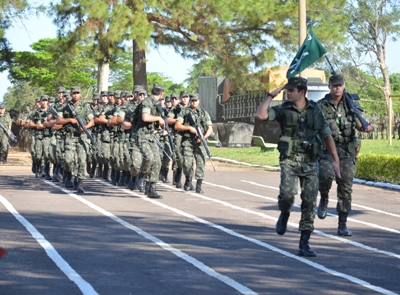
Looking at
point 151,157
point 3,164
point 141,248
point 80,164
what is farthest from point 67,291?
point 3,164

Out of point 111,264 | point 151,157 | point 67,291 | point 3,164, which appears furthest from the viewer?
point 3,164

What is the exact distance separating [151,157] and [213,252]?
646 centimetres

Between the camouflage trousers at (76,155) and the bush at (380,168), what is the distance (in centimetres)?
671

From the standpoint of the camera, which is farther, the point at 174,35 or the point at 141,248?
the point at 174,35

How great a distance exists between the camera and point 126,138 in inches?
770

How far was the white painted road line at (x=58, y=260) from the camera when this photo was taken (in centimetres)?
754

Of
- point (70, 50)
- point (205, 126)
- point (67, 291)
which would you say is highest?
point (70, 50)

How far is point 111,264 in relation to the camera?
8727 millimetres

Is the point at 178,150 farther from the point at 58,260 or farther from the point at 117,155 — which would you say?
the point at 58,260

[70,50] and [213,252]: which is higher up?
[70,50]

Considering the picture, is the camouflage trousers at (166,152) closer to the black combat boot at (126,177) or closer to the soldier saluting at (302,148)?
the black combat boot at (126,177)

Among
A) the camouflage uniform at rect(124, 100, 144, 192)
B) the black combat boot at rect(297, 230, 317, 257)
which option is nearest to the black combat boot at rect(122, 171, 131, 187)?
the camouflage uniform at rect(124, 100, 144, 192)

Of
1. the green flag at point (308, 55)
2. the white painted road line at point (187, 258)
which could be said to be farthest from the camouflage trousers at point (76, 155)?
the green flag at point (308, 55)

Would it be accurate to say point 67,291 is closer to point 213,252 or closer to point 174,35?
point 213,252
